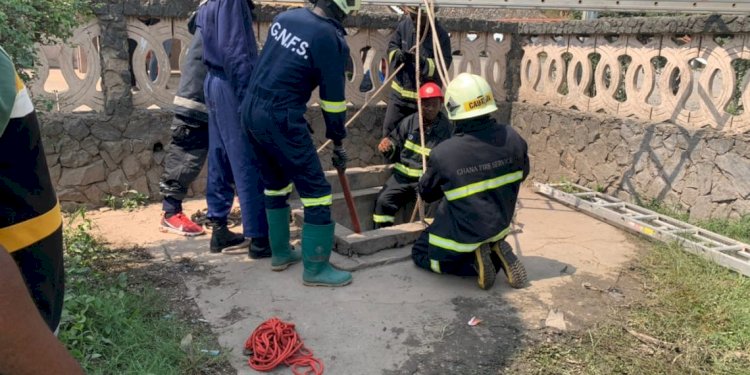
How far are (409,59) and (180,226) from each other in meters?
2.87

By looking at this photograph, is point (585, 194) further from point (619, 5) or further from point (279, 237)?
point (279, 237)

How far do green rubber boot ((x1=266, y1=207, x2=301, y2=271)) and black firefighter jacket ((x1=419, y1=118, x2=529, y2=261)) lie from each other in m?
1.05

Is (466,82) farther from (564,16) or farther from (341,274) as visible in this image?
(564,16)

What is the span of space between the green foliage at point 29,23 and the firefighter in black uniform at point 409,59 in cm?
323

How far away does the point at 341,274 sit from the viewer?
4191mm

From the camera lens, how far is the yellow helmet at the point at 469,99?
4039 millimetres

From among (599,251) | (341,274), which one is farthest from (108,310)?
(599,251)

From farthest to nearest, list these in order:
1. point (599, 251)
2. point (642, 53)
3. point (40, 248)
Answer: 1. point (642, 53)
2. point (599, 251)
3. point (40, 248)

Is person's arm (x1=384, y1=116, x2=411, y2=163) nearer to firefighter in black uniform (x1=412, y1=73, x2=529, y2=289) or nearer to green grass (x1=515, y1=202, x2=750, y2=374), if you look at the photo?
firefighter in black uniform (x1=412, y1=73, x2=529, y2=289)

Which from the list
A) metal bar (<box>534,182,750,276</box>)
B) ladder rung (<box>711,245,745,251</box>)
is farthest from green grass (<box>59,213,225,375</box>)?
ladder rung (<box>711,245,745,251</box>)

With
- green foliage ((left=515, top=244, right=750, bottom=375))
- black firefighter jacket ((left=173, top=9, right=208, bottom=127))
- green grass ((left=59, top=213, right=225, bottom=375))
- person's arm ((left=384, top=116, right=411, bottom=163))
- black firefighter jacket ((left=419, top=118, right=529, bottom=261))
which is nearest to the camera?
green grass ((left=59, top=213, right=225, bottom=375))

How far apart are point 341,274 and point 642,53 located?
4.02 meters

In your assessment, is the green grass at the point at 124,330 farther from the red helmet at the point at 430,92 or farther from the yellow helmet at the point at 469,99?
the red helmet at the point at 430,92

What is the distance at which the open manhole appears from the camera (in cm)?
472
